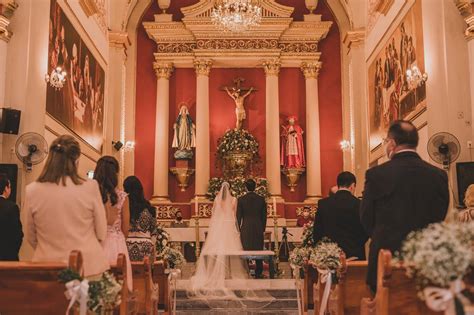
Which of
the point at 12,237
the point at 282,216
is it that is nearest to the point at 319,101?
the point at 282,216

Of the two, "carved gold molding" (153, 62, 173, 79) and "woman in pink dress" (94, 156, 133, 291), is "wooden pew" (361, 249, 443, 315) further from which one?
"carved gold molding" (153, 62, 173, 79)

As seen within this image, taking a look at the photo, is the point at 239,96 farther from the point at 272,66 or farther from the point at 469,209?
the point at 469,209

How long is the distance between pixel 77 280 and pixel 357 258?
334 centimetres

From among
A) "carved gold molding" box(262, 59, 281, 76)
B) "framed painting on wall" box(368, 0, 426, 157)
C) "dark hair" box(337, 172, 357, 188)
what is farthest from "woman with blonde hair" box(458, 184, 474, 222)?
"carved gold molding" box(262, 59, 281, 76)

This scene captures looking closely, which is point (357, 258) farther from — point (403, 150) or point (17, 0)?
point (17, 0)

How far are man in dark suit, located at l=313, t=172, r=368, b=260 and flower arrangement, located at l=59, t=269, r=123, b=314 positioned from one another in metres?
2.92

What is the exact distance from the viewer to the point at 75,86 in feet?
40.1

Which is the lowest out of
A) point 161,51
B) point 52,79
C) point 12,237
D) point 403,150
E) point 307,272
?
point 307,272

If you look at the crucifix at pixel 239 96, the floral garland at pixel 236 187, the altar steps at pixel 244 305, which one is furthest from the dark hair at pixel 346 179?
the crucifix at pixel 239 96

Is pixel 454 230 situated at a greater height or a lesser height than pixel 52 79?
lesser

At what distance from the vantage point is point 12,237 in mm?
5984

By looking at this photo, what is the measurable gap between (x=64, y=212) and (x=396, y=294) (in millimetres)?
2173

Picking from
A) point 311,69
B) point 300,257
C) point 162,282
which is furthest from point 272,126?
point 162,282

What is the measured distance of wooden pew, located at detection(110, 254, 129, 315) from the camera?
4.24 metres
